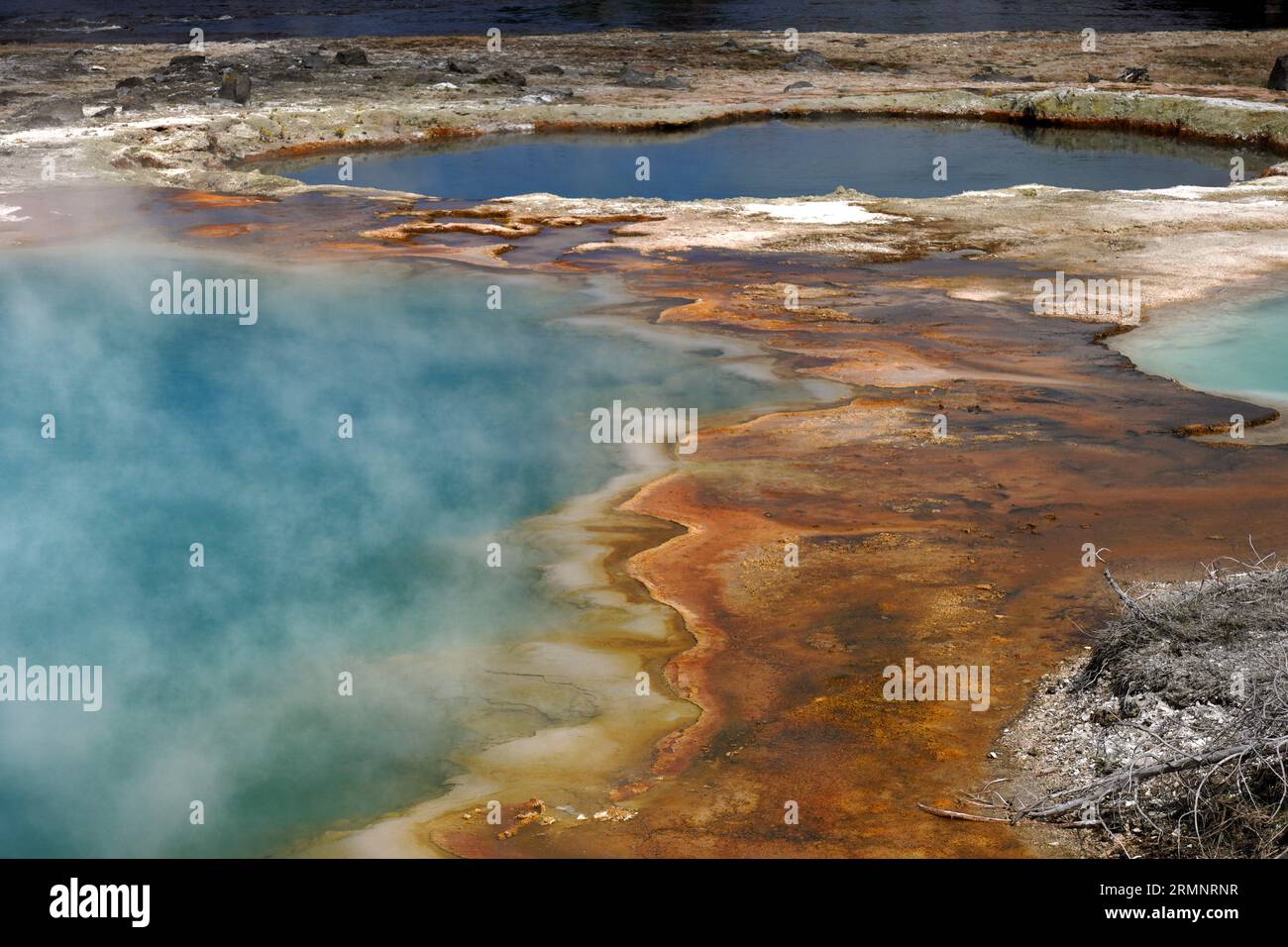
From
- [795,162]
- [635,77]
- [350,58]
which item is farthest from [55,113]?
[795,162]

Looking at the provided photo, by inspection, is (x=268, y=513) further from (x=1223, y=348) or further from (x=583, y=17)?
(x=583, y=17)

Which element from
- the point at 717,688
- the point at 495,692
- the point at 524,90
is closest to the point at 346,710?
the point at 495,692

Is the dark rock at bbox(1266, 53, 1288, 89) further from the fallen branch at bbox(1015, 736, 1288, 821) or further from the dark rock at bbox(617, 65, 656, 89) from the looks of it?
the fallen branch at bbox(1015, 736, 1288, 821)

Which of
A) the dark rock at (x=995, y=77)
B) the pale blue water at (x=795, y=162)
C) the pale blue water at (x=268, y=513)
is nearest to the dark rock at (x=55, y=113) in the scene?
the pale blue water at (x=795, y=162)

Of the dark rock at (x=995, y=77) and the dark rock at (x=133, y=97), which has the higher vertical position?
the dark rock at (x=995, y=77)

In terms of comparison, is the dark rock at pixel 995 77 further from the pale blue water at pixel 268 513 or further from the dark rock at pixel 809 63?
the pale blue water at pixel 268 513

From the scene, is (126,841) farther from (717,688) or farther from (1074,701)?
(1074,701)
